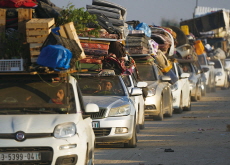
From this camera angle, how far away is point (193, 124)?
1842cm

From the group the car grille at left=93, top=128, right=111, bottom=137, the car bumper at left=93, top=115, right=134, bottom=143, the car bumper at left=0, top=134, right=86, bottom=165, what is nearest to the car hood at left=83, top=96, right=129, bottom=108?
the car bumper at left=93, top=115, right=134, bottom=143

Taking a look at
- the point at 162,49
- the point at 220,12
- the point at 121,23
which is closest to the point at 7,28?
the point at 121,23

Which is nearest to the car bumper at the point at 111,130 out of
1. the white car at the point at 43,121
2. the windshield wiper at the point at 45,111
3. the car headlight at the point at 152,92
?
the white car at the point at 43,121

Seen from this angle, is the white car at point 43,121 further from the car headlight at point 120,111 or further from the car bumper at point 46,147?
the car headlight at point 120,111

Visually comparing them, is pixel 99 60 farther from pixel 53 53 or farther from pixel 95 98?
pixel 53 53

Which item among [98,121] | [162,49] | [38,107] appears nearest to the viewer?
[38,107]

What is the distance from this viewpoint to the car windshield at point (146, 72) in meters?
20.5

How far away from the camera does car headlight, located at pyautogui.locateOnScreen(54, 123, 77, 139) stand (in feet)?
27.5

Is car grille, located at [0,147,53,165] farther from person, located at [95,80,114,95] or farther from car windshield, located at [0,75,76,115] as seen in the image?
person, located at [95,80,114,95]

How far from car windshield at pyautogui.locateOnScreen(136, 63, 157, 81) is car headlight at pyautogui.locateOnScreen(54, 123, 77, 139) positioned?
470 inches

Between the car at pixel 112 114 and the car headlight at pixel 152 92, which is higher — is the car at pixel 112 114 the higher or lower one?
the higher one

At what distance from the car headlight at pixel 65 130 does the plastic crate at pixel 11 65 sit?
100cm

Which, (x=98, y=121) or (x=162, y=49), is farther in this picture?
(x=162, y=49)

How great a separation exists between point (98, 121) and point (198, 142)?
2.35m
